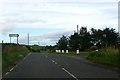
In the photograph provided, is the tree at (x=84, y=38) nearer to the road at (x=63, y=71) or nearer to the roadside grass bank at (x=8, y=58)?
the roadside grass bank at (x=8, y=58)

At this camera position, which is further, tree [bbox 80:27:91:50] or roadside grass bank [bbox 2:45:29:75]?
tree [bbox 80:27:91:50]

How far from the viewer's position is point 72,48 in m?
113

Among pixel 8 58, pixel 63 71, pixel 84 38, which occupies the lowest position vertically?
pixel 63 71

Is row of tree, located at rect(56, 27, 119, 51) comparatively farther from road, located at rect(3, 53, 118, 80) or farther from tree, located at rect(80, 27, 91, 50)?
road, located at rect(3, 53, 118, 80)

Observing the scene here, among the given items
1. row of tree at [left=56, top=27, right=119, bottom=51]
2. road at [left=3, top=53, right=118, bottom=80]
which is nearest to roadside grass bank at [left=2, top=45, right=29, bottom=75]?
road at [left=3, top=53, right=118, bottom=80]

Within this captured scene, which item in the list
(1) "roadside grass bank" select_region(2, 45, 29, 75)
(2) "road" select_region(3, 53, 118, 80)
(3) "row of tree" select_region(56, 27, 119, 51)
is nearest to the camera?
(2) "road" select_region(3, 53, 118, 80)

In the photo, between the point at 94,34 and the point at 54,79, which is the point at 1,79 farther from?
the point at 94,34

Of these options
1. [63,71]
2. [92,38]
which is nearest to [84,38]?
[92,38]

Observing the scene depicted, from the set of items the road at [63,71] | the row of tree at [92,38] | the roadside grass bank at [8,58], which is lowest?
the road at [63,71]

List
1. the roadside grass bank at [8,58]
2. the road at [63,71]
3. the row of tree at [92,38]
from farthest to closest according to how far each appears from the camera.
A: 1. the row of tree at [92,38]
2. the roadside grass bank at [8,58]
3. the road at [63,71]

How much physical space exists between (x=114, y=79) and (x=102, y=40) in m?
91.5

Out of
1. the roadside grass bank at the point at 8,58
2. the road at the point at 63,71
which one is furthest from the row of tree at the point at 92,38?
the road at the point at 63,71

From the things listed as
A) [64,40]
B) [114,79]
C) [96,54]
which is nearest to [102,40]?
[64,40]

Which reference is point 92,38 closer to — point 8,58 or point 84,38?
point 84,38
